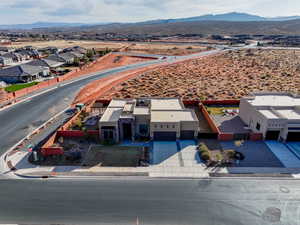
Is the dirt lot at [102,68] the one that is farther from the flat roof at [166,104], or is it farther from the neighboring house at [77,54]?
the flat roof at [166,104]

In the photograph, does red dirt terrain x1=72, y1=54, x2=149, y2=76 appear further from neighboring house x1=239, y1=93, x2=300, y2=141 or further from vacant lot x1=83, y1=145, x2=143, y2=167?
neighboring house x1=239, y1=93, x2=300, y2=141

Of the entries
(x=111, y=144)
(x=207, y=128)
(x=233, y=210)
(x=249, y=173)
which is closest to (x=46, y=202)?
(x=111, y=144)

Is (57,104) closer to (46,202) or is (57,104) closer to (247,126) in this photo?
(46,202)

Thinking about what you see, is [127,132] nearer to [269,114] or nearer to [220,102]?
[269,114]

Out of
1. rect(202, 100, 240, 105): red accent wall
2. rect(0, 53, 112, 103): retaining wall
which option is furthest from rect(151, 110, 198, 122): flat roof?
rect(0, 53, 112, 103): retaining wall

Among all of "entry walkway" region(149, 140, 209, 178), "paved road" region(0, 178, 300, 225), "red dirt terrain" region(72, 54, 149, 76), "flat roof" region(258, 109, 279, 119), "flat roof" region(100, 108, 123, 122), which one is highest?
"red dirt terrain" region(72, 54, 149, 76)

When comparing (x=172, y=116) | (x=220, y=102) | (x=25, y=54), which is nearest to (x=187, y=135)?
(x=172, y=116)

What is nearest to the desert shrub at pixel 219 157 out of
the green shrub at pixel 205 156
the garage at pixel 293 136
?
the green shrub at pixel 205 156
